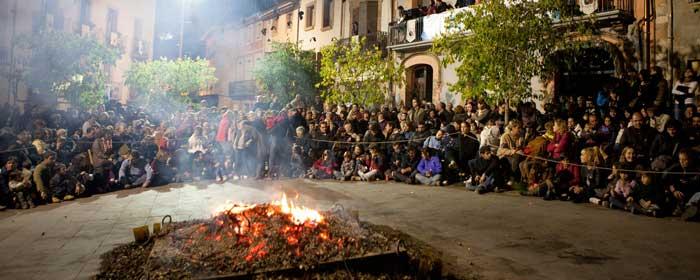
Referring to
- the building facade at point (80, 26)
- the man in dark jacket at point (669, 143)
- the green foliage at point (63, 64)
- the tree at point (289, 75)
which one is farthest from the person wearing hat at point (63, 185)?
the building facade at point (80, 26)

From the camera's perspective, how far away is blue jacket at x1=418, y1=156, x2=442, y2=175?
11.4 m

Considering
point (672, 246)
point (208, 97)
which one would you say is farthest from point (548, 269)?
point (208, 97)

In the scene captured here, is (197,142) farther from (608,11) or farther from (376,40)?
(376,40)

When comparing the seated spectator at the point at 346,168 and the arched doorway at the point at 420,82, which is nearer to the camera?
the seated spectator at the point at 346,168

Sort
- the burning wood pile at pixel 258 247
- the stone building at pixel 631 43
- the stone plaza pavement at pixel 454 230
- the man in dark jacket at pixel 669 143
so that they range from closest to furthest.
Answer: the burning wood pile at pixel 258 247, the stone plaza pavement at pixel 454 230, the man in dark jacket at pixel 669 143, the stone building at pixel 631 43

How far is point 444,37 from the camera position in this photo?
13.4 metres

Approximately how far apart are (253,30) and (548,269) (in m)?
37.4

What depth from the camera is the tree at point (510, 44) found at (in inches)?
474

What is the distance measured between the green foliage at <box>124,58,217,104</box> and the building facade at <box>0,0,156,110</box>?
73.7 inches

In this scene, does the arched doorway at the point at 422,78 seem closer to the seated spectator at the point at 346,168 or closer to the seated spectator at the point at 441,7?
the seated spectator at the point at 441,7

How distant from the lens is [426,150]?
11.6m

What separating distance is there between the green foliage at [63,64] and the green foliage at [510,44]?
20.0 meters

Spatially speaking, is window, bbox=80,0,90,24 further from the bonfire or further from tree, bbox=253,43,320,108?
the bonfire

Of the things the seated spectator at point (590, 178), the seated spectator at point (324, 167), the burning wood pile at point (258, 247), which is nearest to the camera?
the burning wood pile at point (258, 247)
